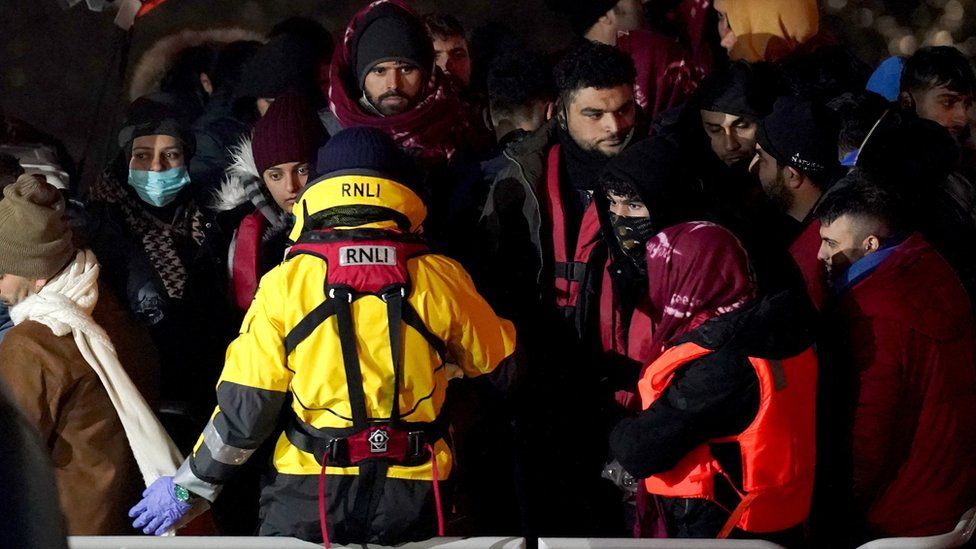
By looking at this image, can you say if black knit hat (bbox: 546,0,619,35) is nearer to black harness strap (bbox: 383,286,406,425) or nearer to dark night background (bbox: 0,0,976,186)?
dark night background (bbox: 0,0,976,186)

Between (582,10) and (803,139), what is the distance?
1378 millimetres

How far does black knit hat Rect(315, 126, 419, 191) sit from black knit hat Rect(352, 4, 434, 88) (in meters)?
0.85

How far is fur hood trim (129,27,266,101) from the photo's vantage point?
4.70 m

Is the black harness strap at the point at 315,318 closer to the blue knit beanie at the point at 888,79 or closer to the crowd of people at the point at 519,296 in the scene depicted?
the crowd of people at the point at 519,296

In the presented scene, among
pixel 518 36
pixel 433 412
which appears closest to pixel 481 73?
pixel 518 36

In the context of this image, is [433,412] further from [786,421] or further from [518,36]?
[518,36]

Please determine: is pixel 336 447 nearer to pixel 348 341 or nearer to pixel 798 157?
pixel 348 341

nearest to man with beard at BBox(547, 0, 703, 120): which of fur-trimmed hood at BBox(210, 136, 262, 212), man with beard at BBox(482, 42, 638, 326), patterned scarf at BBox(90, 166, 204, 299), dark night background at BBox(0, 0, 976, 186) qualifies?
man with beard at BBox(482, 42, 638, 326)

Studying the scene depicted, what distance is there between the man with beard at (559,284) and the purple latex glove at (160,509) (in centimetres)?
101

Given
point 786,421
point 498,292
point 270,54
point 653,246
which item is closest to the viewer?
point 786,421

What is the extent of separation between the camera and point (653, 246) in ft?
10.2

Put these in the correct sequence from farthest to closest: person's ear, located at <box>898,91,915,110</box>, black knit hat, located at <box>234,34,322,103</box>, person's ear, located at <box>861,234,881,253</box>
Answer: black knit hat, located at <box>234,34,322,103</box>
person's ear, located at <box>898,91,915,110</box>
person's ear, located at <box>861,234,881,253</box>

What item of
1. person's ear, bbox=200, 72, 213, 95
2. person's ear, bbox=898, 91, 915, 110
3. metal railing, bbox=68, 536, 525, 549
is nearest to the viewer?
metal railing, bbox=68, 536, 525, 549

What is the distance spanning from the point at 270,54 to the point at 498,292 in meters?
1.40
